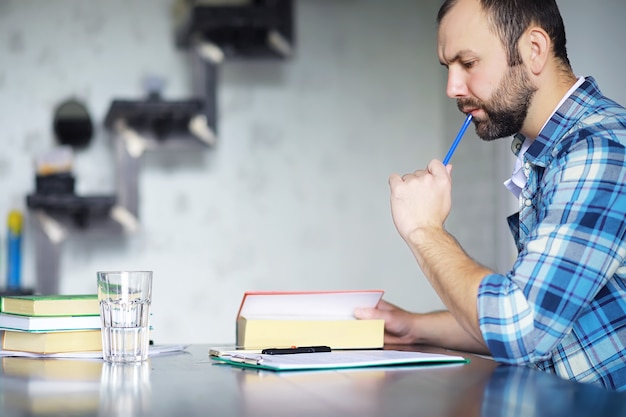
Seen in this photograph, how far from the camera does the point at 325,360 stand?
1163mm

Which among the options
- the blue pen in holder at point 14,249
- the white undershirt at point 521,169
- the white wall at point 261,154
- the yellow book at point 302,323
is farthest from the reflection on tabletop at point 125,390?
the white wall at point 261,154

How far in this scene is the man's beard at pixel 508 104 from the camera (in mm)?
1463

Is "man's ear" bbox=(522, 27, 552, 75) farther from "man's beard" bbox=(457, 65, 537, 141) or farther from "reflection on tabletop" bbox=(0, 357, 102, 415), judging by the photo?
"reflection on tabletop" bbox=(0, 357, 102, 415)

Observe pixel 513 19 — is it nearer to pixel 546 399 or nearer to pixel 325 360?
pixel 325 360

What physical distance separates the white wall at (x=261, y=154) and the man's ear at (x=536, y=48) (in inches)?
62.0

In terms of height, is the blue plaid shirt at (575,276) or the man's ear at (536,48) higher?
the man's ear at (536,48)

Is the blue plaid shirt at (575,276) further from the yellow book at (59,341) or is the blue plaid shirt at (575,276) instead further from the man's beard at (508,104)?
the yellow book at (59,341)

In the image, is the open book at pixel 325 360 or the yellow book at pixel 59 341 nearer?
the open book at pixel 325 360

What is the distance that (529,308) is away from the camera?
1.16 m

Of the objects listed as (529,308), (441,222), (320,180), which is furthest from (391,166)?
(529,308)

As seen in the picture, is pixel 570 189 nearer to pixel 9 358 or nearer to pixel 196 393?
pixel 196 393

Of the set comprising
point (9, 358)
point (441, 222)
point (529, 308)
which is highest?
point (441, 222)

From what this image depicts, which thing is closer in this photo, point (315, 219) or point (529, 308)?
point (529, 308)

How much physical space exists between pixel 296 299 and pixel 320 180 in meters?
1.97
